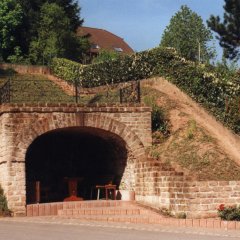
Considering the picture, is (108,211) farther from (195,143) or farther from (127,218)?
(195,143)

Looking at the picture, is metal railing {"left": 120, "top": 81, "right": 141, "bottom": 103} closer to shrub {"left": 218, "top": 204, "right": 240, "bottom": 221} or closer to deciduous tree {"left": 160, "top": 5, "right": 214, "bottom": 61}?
shrub {"left": 218, "top": 204, "right": 240, "bottom": 221}

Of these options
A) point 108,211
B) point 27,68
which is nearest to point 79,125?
point 108,211

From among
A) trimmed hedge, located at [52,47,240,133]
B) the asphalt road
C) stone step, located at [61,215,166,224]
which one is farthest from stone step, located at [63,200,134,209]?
trimmed hedge, located at [52,47,240,133]

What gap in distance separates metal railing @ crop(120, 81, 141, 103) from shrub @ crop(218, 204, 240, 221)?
5.92 meters

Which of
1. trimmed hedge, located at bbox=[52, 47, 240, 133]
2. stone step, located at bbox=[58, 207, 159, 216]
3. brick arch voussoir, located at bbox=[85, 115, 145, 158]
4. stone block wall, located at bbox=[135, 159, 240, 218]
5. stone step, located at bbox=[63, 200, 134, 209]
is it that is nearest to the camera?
stone block wall, located at bbox=[135, 159, 240, 218]

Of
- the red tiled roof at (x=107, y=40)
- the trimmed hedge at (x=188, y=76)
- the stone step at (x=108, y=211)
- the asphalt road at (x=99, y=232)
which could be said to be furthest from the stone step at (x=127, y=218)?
the red tiled roof at (x=107, y=40)

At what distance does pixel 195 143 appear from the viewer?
18.2 meters

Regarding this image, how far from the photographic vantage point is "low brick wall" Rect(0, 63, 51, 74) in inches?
1391

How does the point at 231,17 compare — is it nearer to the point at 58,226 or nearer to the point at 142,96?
the point at 142,96

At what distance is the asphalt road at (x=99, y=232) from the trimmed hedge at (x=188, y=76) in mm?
7578

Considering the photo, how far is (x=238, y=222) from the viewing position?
43.5 ft

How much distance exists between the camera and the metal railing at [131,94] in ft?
64.3

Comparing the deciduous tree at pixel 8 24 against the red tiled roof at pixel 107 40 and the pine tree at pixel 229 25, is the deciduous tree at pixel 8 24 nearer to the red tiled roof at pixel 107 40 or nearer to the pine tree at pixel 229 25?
the pine tree at pixel 229 25

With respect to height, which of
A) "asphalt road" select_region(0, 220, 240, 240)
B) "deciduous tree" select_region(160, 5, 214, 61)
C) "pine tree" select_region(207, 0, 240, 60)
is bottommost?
"asphalt road" select_region(0, 220, 240, 240)
